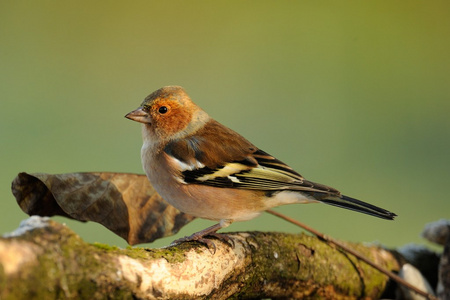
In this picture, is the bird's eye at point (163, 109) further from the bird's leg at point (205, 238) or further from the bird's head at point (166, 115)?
the bird's leg at point (205, 238)

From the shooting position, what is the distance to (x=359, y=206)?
7.38 feet

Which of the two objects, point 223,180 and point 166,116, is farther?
point 166,116

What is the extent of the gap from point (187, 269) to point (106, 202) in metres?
0.72

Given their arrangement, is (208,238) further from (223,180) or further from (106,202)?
(106,202)

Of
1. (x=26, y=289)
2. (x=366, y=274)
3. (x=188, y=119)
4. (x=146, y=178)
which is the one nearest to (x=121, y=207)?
(x=146, y=178)

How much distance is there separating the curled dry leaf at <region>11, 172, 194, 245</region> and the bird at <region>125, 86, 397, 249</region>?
0.15 metres

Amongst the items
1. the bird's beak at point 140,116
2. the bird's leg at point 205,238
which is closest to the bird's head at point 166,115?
the bird's beak at point 140,116

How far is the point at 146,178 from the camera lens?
2.54 meters

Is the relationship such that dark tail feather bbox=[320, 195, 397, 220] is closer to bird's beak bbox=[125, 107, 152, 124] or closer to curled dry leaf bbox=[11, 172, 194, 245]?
curled dry leaf bbox=[11, 172, 194, 245]

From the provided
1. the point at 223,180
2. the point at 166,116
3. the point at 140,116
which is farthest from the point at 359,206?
the point at 140,116

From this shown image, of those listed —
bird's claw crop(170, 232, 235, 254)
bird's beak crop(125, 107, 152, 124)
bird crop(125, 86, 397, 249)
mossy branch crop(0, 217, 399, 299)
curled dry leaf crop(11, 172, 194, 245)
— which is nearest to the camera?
mossy branch crop(0, 217, 399, 299)

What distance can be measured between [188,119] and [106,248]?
111 centimetres

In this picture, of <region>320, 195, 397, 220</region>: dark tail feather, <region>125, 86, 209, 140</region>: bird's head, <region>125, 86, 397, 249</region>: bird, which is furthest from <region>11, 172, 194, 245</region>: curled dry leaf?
<region>320, 195, 397, 220</region>: dark tail feather

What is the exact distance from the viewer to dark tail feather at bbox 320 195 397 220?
2.16 m
